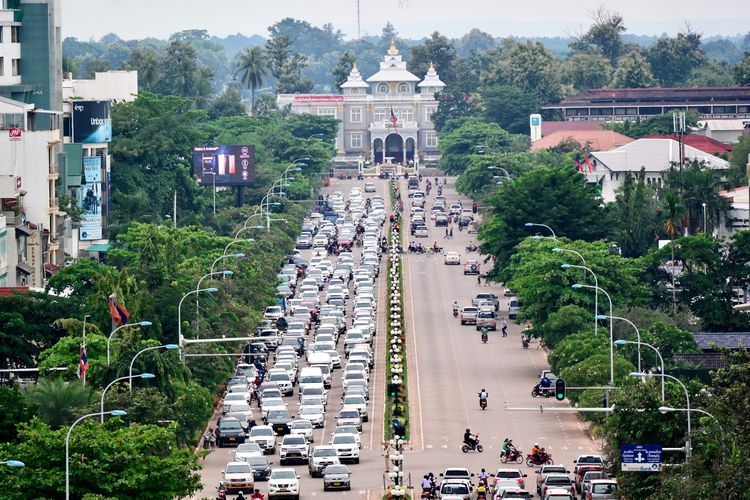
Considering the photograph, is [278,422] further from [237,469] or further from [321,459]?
[237,469]

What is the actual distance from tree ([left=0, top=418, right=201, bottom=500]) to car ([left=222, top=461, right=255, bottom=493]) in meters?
6.97

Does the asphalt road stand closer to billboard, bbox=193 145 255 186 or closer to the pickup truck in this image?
the pickup truck

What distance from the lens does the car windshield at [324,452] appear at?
83.1m

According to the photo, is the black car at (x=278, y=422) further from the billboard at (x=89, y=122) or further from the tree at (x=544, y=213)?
the billboard at (x=89, y=122)

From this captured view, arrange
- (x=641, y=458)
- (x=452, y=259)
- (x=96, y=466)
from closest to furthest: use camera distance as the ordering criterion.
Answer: (x=96, y=466) < (x=641, y=458) < (x=452, y=259)

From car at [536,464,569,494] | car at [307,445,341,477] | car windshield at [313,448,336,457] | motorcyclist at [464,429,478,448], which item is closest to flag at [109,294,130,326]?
car at [307,445,341,477]

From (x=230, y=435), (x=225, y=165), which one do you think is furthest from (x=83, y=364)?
(x=225, y=165)

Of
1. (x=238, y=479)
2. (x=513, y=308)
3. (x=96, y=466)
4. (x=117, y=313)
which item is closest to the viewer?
(x=96, y=466)

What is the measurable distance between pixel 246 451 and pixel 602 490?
54.6ft

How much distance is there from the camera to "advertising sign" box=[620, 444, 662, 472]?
2854 inches

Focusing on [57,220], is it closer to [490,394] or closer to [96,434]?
[490,394]

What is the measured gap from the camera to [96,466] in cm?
6769

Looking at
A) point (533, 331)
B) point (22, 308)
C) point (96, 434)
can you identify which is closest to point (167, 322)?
point (22, 308)

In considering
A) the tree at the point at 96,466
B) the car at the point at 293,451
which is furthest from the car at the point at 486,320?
the tree at the point at 96,466
